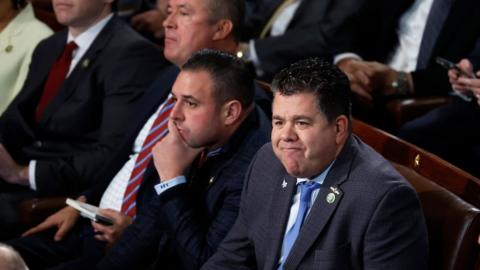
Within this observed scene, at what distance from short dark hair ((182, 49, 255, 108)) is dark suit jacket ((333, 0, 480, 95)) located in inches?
30.0

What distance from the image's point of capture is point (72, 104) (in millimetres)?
2395

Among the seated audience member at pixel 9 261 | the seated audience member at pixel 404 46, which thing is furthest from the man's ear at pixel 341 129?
the seated audience member at pixel 404 46

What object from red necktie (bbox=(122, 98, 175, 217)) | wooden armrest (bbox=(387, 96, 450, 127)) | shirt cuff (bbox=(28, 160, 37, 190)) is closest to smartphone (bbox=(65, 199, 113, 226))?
red necktie (bbox=(122, 98, 175, 217))

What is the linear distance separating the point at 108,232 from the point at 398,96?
952 millimetres

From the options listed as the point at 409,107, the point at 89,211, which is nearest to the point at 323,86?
the point at 89,211

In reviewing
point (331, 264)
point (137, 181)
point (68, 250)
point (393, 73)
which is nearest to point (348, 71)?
point (393, 73)

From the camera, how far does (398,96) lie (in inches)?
96.0

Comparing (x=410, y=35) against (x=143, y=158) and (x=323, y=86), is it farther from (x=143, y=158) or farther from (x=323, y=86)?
(x=323, y=86)

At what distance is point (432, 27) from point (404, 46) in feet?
0.60

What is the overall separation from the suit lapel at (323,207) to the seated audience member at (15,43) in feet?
5.09

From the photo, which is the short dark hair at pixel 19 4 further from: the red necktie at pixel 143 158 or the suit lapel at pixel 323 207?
the suit lapel at pixel 323 207

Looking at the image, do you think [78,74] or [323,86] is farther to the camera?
[78,74]

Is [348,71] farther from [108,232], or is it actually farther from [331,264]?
[331,264]

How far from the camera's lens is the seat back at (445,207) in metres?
1.42
